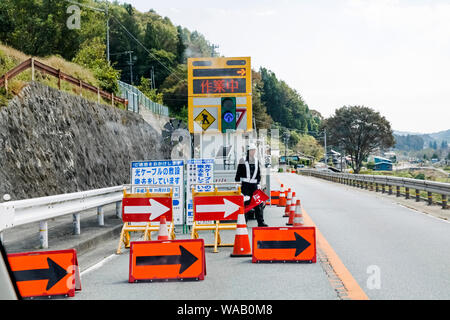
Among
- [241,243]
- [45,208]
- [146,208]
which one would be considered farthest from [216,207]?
[45,208]

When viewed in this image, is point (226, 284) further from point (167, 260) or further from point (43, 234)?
point (43, 234)

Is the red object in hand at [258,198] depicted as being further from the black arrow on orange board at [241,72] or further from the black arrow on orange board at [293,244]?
the black arrow on orange board at [241,72]

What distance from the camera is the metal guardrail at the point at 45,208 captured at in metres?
7.74

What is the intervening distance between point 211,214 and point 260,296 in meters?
4.60

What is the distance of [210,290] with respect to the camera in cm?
625

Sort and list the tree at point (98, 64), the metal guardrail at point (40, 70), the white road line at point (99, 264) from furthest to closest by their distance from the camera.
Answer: the tree at point (98, 64) → the metal guardrail at point (40, 70) → the white road line at point (99, 264)

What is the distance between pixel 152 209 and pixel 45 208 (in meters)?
1.90

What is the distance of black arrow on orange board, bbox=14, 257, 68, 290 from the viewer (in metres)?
6.02

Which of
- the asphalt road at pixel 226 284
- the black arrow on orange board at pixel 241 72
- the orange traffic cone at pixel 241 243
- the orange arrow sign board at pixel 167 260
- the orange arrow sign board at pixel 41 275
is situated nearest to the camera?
the asphalt road at pixel 226 284

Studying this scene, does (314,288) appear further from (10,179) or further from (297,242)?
(10,179)

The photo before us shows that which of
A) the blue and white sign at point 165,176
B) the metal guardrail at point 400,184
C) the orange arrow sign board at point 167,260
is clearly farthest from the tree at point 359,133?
the orange arrow sign board at point 167,260

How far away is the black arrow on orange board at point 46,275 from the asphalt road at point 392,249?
340cm

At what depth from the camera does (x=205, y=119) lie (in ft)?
58.0
